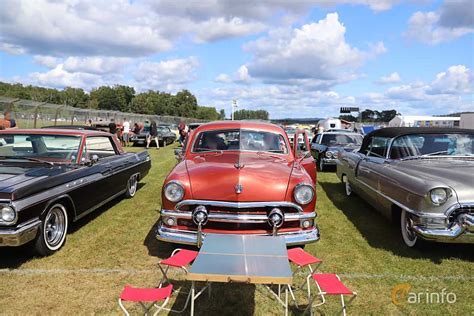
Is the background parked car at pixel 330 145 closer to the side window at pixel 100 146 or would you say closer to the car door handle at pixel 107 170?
the side window at pixel 100 146

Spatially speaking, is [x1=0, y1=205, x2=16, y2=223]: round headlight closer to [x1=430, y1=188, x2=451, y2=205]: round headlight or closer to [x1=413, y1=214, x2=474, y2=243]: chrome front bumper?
[x1=413, y1=214, x2=474, y2=243]: chrome front bumper

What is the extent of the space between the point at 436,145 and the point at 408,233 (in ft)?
5.74

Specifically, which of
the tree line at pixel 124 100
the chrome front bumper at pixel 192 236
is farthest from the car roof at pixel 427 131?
the tree line at pixel 124 100

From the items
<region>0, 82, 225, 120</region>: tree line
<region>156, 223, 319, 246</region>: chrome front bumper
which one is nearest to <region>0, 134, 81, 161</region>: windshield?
<region>156, 223, 319, 246</region>: chrome front bumper

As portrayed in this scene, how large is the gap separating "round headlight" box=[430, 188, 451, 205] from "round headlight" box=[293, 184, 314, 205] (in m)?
1.45

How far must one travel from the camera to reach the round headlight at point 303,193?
14.2 feet

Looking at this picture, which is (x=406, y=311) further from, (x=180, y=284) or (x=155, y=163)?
(x=155, y=163)

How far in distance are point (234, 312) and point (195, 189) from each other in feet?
4.76

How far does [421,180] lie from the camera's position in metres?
4.73

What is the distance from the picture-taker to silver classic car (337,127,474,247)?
4.34m

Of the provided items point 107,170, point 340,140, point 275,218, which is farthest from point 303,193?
point 340,140

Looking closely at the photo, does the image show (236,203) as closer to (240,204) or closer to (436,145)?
(240,204)

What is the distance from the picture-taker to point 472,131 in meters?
6.07

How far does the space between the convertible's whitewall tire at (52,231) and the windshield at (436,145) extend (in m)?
5.16
